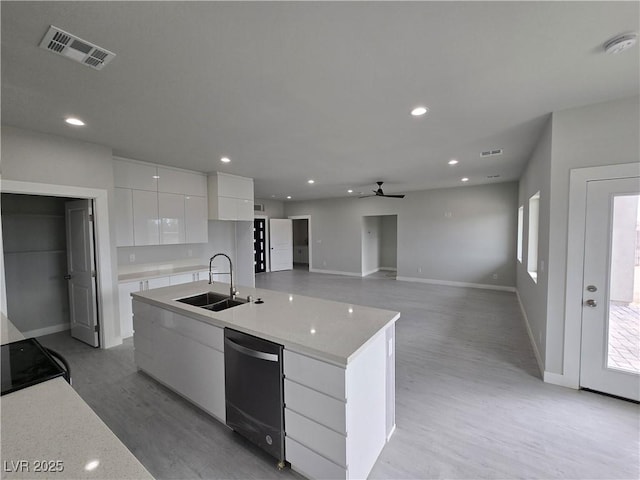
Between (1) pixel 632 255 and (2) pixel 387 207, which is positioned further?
(2) pixel 387 207

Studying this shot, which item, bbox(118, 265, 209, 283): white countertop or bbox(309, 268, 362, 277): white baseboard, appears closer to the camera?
bbox(118, 265, 209, 283): white countertop

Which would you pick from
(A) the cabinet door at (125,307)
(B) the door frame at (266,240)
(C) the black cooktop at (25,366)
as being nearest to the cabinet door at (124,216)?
(A) the cabinet door at (125,307)

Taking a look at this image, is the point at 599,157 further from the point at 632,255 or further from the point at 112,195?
the point at 112,195

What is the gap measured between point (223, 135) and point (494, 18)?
2678 millimetres

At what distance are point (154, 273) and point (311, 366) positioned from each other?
406 centimetres

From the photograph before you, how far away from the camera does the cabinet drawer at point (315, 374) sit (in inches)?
56.2

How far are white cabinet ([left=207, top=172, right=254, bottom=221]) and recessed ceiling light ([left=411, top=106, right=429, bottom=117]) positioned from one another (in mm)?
3869

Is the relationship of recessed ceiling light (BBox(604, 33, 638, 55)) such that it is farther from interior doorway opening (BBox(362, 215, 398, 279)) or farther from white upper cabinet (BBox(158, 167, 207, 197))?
interior doorway opening (BBox(362, 215, 398, 279))

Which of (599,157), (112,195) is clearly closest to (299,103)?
(599,157)

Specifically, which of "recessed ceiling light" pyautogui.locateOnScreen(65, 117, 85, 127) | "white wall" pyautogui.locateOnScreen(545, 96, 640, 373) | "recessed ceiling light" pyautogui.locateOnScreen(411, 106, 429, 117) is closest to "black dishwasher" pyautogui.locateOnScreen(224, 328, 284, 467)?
"recessed ceiling light" pyautogui.locateOnScreen(411, 106, 429, 117)

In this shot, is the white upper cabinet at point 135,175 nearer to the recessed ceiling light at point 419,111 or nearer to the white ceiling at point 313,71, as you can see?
the white ceiling at point 313,71

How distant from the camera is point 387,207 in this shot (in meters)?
8.30

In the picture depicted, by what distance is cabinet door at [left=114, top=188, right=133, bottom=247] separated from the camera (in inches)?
159

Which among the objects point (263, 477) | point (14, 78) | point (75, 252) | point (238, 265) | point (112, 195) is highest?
point (14, 78)
